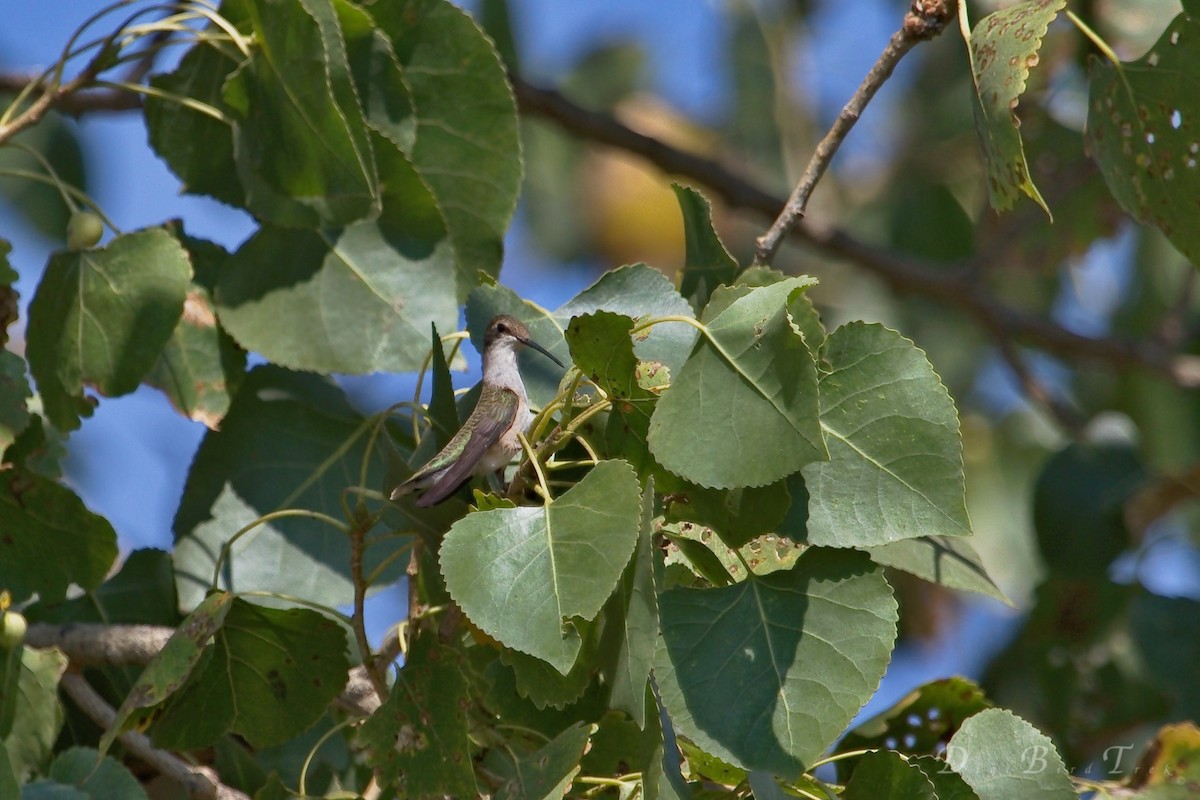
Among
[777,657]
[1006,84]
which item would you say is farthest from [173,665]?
[1006,84]

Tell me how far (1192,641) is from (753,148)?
3712 millimetres

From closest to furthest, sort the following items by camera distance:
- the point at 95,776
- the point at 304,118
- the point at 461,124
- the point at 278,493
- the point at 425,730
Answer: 1. the point at 425,730
2. the point at 95,776
3. the point at 304,118
4. the point at 278,493
5. the point at 461,124

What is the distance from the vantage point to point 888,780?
5.46 ft

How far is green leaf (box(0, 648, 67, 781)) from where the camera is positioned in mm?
2094

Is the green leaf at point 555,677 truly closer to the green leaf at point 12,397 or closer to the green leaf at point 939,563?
the green leaf at point 939,563

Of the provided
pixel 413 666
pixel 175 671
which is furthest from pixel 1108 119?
pixel 175 671

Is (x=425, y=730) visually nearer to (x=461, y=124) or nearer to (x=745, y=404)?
(x=745, y=404)

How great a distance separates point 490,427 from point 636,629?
44 centimetres

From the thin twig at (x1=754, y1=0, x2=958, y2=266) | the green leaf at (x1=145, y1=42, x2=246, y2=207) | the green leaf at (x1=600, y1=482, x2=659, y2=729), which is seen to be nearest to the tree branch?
the green leaf at (x1=145, y1=42, x2=246, y2=207)

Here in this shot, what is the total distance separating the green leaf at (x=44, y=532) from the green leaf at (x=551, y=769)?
3.09ft

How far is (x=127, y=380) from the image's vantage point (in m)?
2.22

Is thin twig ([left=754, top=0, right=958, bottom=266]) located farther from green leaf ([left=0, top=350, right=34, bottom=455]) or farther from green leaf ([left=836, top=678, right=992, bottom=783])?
green leaf ([left=0, top=350, right=34, bottom=455])

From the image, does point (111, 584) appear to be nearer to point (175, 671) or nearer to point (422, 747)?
point (175, 671)

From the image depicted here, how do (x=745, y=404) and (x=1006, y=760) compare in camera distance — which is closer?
(x=745, y=404)
